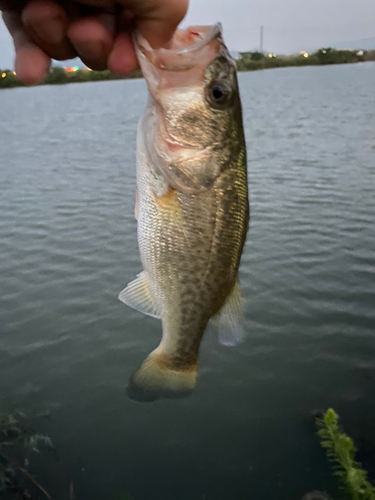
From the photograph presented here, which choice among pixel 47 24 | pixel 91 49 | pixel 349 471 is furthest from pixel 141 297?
pixel 349 471

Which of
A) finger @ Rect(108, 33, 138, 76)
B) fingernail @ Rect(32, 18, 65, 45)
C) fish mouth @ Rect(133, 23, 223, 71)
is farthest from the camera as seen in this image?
fish mouth @ Rect(133, 23, 223, 71)

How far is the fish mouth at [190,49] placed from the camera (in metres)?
1.96

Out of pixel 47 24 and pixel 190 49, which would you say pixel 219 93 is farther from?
pixel 47 24

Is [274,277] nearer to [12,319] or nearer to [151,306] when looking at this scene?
[12,319]

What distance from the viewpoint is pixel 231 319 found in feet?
7.51

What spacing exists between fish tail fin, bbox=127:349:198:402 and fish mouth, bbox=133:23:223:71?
1396mm

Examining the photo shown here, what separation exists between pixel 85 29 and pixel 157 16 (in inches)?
10.8

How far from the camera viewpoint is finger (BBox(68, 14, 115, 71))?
5.68 ft

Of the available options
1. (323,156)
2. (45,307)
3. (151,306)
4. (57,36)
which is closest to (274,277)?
(45,307)

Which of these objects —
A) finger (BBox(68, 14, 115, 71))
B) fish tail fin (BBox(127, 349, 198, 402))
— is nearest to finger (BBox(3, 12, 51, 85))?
finger (BBox(68, 14, 115, 71))

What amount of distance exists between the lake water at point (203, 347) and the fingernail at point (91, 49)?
1820mm

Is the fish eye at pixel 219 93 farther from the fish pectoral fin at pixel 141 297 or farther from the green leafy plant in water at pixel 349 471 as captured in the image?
the green leafy plant in water at pixel 349 471

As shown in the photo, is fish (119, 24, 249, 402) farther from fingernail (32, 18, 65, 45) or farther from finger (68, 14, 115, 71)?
fingernail (32, 18, 65, 45)

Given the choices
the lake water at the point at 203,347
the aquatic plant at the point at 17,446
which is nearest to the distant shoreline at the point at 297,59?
the lake water at the point at 203,347
